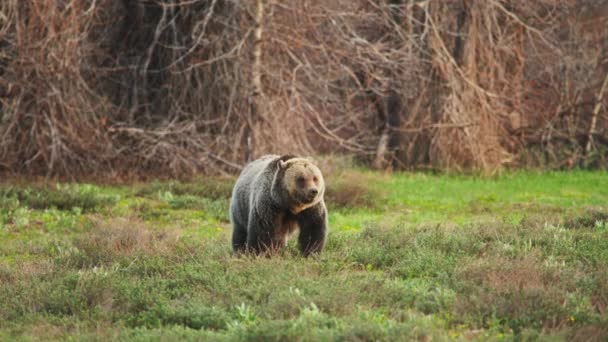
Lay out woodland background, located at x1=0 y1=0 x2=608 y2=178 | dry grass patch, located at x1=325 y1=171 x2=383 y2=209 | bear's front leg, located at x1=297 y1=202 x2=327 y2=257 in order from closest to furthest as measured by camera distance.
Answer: bear's front leg, located at x1=297 y1=202 x2=327 y2=257 < dry grass patch, located at x1=325 y1=171 x2=383 y2=209 < woodland background, located at x1=0 y1=0 x2=608 y2=178

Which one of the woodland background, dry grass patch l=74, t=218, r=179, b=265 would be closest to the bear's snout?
dry grass patch l=74, t=218, r=179, b=265

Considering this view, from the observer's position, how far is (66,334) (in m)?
7.07

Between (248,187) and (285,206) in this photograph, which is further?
(248,187)

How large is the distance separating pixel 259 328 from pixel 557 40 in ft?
55.7

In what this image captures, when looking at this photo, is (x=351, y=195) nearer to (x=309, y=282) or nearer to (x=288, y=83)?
(x=288, y=83)

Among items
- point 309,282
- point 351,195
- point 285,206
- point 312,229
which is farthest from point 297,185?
point 351,195

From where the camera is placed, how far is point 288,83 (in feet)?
61.0

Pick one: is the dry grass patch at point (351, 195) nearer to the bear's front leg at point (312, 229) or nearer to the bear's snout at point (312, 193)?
the bear's front leg at point (312, 229)

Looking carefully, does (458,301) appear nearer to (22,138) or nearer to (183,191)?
(183,191)

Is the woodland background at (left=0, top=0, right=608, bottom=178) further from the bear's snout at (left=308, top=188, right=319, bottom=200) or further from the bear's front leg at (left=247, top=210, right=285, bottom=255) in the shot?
the bear's snout at (left=308, top=188, right=319, bottom=200)

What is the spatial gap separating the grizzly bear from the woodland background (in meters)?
8.40

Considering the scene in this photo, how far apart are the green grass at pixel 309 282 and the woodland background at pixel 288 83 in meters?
4.10

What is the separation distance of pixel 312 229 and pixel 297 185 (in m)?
0.67

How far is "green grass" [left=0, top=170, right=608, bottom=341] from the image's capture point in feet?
22.9
